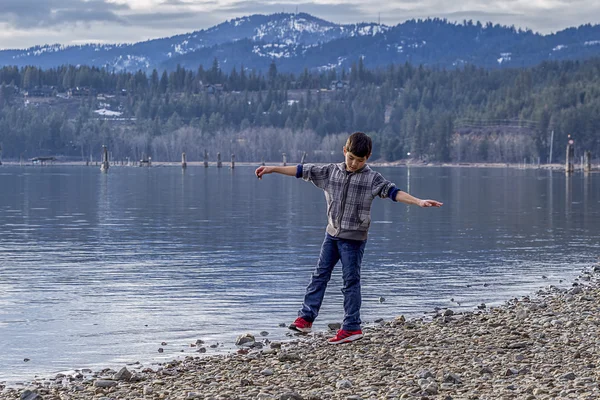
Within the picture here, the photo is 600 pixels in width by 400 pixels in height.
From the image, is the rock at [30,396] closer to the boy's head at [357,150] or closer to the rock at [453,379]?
the rock at [453,379]

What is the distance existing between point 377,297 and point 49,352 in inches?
340

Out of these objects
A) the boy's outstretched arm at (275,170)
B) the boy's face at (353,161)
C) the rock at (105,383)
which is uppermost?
the boy's face at (353,161)

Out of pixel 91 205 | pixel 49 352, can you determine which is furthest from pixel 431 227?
pixel 49 352

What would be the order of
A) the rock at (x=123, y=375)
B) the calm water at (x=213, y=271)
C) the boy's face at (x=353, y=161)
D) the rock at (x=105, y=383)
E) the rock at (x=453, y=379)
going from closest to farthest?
the rock at (x=453, y=379) → the rock at (x=105, y=383) → the rock at (x=123, y=375) → the boy's face at (x=353, y=161) → the calm water at (x=213, y=271)

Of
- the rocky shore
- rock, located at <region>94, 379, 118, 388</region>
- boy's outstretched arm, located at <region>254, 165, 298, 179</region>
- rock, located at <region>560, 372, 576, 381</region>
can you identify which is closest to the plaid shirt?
boy's outstretched arm, located at <region>254, 165, 298, 179</region>

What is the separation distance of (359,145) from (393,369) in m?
3.53

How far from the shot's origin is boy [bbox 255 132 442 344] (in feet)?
54.0

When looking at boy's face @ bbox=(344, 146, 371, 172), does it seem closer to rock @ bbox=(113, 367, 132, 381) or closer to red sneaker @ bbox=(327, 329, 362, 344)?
red sneaker @ bbox=(327, 329, 362, 344)

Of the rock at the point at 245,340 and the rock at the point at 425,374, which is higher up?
the rock at the point at 425,374

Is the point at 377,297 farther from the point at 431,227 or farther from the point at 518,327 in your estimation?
the point at 431,227

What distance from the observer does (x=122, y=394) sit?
45.6ft

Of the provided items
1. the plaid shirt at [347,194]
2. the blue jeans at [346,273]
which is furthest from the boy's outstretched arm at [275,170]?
the blue jeans at [346,273]

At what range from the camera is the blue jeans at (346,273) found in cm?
1689

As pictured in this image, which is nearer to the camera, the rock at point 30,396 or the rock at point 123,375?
the rock at point 30,396
